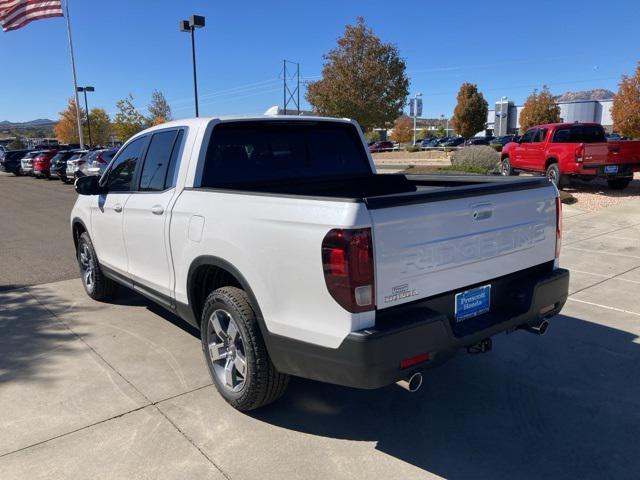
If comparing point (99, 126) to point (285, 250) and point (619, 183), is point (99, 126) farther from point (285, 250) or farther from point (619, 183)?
point (285, 250)

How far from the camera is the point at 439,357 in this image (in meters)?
2.79

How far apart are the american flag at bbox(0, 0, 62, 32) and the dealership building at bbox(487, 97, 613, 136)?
67.1 metres

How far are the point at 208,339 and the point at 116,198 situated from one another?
6.28ft

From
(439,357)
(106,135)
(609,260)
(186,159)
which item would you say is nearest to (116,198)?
(186,159)

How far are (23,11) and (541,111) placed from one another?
4627cm

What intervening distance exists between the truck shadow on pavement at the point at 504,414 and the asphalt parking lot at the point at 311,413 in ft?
0.04

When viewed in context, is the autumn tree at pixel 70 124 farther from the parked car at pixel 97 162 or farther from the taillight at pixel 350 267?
the taillight at pixel 350 267

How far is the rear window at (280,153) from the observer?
12.8 feet

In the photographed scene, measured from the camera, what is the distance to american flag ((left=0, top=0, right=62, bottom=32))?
72.6 feet

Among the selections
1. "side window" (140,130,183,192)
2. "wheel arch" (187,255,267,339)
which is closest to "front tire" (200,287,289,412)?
"wheel arch" (187,255,267,339)

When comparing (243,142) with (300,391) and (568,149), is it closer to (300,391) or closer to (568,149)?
(300,391)

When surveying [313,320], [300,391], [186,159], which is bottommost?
[300,391]

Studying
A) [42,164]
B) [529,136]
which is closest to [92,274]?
[529,136]

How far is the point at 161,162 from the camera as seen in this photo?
4184 mm
